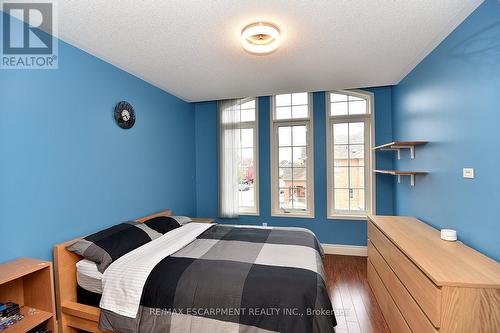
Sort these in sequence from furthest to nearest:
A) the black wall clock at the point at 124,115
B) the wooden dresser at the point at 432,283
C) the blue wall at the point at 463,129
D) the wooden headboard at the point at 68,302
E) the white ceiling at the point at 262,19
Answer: the black wall clock at the point at 124,115 < the wooden headboard at the point at 68,302 < the white ceiling at the point at 262,19 < the blue wall at the point at 463,129 < the wooden dresser at the point at 432,283

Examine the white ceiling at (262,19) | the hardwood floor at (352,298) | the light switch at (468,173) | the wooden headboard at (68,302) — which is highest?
the white ceiling at (262,19)

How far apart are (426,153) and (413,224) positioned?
0.76 m

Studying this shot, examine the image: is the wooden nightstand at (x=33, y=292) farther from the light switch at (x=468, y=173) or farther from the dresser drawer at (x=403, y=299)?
the light switch at (x=468, y=173)

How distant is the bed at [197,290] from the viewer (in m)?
1.43

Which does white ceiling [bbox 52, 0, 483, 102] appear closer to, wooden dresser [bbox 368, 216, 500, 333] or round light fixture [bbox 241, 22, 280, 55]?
round light fixture [bbox 241, 22, 280, 55]

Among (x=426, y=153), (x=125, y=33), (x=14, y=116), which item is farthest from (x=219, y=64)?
(x=426, y=153)

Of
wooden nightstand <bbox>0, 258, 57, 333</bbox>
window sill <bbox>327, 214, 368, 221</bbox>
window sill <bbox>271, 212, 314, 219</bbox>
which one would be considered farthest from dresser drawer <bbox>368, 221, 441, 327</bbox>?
wooden nightstand <bbox>0, 258, 57, 333</bbox>

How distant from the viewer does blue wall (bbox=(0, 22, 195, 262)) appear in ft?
5.37

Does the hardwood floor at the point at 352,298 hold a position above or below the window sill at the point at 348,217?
below

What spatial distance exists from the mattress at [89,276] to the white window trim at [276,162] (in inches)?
105

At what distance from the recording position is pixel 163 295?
159 centimetres

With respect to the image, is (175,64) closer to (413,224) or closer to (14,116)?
(14,116)

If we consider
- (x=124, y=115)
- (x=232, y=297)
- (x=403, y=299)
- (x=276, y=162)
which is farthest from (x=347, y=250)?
(x=124, y=115)

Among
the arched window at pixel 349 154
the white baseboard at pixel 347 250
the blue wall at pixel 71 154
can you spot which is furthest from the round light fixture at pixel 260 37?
the white baseboard at pixel 347 250
